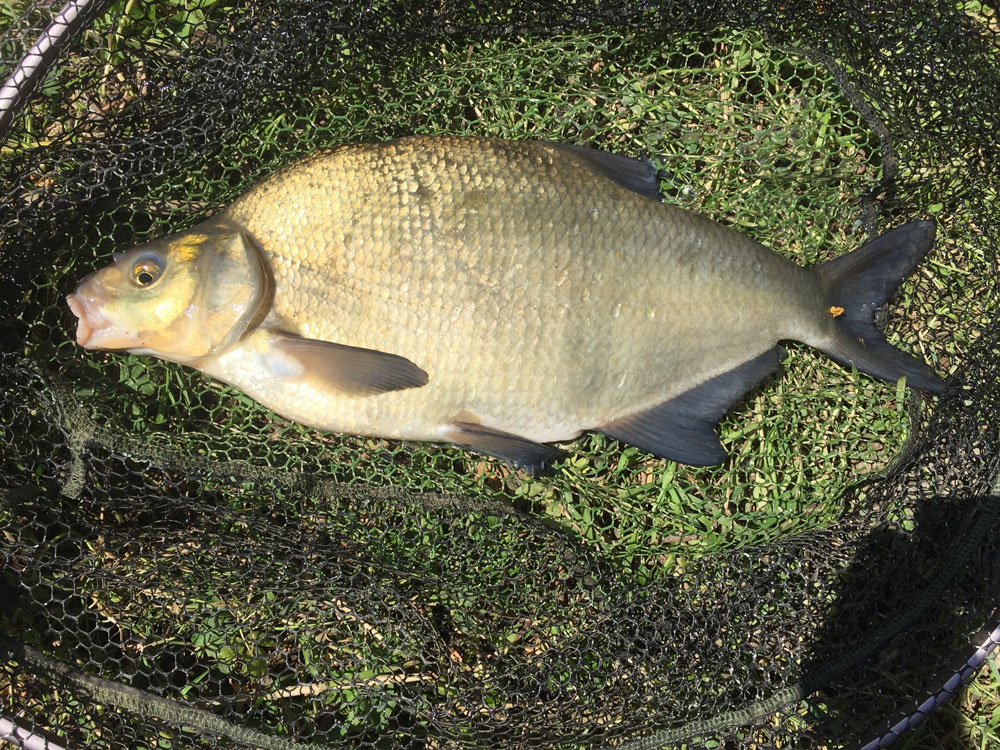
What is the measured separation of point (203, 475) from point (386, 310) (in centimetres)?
71

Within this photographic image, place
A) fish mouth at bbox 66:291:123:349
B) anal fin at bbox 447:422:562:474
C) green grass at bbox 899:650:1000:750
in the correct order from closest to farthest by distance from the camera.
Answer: fish mouth at bbox 66:291:123:349
anal fin at bbox 447:422:562:474
green grass at bbox 899:650:1000:750

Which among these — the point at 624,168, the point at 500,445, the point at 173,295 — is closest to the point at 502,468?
the point at 500,445

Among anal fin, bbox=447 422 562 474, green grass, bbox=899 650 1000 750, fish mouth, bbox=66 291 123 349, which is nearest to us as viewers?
fish mouth, bbox=66 291 123 349

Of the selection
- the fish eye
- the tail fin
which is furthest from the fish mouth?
the tail fin

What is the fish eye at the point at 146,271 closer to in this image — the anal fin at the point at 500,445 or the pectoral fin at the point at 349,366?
the pectoral fin at the point at 349,366

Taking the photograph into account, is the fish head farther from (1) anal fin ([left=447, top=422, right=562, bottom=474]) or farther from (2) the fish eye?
(1) anal fin ([left=447, top=422, right=562, bottom=474])

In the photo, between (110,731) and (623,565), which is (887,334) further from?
(110,731)

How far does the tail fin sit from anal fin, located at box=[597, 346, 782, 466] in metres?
0.21

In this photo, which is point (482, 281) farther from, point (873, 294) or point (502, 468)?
point (873, 294)

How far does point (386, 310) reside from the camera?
1.94m

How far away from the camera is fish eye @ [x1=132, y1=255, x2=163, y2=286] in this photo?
190 centimetres

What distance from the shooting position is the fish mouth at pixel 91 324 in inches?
74.6

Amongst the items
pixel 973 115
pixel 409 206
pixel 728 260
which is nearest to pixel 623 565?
pixel 728 260

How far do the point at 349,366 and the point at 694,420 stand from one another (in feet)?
3.28
